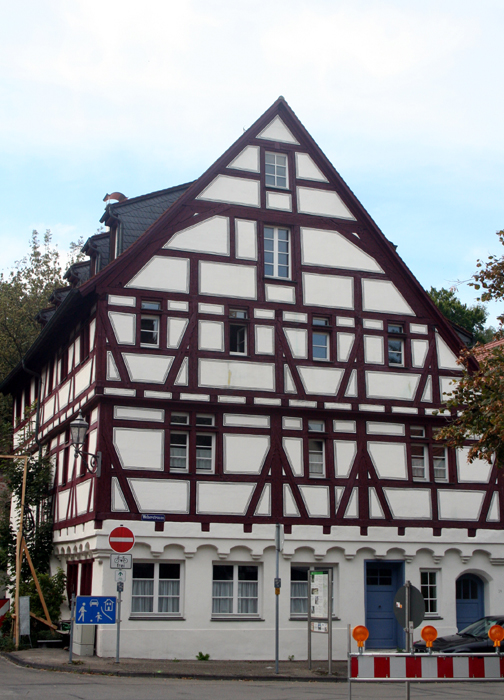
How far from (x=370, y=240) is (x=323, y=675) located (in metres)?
12.4

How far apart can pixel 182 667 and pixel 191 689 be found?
4.11 metres

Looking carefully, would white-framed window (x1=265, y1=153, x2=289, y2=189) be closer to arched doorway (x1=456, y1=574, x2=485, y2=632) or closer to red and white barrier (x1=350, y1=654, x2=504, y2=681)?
arched doorway (x1=456, y1=574, x2=485, y2=632)

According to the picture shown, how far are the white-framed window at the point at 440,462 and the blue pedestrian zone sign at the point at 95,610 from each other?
1029cm

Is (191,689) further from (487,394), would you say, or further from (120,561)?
(487,394)

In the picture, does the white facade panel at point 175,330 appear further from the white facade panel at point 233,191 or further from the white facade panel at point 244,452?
the white facade panel at point 233,191

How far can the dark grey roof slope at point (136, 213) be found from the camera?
26.0 meters

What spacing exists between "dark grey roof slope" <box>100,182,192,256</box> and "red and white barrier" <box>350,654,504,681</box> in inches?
609

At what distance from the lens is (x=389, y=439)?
25.2 m

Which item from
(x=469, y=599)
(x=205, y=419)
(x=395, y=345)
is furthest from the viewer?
(x=395, y=345)

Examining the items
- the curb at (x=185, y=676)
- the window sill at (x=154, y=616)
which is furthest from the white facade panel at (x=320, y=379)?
the curb at (x=185, y=676)

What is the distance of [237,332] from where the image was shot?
24828 mm

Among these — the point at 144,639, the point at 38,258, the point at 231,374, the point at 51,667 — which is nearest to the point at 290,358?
the point at 231,374

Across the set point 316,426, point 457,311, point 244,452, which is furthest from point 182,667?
point 457,311

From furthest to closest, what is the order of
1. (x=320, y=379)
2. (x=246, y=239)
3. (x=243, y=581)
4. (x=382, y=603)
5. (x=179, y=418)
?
(x=246, y=239)
(x=320, y=379)
(x=382, y=603)
(x=179, y=418)
(x=243, y=581)
